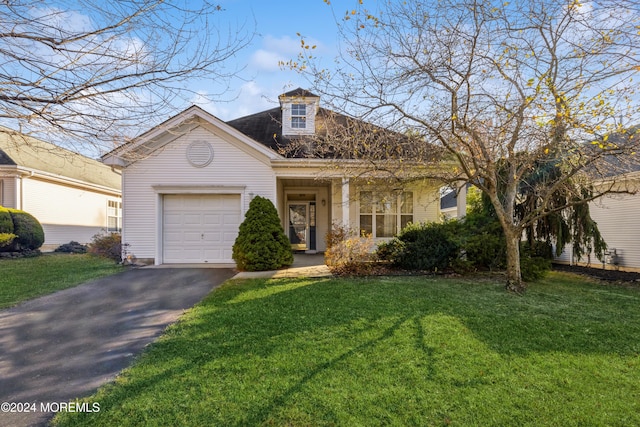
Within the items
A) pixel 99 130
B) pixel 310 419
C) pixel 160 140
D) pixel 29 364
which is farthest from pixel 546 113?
pixel 160 140

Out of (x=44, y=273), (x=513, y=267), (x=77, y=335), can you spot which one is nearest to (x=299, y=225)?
(x=44, y=273)

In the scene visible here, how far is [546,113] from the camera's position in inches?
259

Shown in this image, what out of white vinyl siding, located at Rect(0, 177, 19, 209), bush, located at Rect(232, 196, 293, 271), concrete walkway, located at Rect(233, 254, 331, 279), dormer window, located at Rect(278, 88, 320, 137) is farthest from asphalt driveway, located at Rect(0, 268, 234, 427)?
white vinyl siding, located at Rect(0, 177, 19, 209)

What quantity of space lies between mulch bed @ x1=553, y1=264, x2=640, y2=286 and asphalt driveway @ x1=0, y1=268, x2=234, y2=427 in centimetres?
1073

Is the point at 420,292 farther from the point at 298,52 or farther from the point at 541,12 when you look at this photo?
the point at 541,12

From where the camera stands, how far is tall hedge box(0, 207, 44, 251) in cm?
1305

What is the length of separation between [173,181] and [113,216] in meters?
12.8

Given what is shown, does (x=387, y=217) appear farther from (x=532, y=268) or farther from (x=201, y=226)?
(x=201, y=226)

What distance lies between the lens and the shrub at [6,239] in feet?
41.4

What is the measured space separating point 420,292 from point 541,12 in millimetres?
6217

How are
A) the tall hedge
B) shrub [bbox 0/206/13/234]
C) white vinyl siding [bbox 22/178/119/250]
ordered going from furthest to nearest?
white vinyl siding [bbox 22/178/119/250] → the tall hedge → shrub [bbox 0/206/13/234]

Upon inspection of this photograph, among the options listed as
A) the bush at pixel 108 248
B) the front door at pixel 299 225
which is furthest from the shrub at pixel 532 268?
the bush at pixel 108 248

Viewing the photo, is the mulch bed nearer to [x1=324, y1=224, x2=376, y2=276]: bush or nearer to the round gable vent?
[x1=324, y1=224, x2=376, y2=276]: bush

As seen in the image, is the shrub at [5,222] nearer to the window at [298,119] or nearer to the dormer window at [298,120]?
the dormer window at [298,120]
